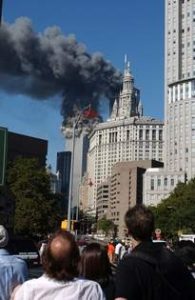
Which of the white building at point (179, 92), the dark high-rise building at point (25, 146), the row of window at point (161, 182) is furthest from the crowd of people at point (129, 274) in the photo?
the row of window at point (161, 182)

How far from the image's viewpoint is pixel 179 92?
190500 mm

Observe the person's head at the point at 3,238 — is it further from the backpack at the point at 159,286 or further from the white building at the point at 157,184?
A: the white building at the point at 157,184

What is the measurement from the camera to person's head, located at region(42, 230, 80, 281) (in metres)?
4.38

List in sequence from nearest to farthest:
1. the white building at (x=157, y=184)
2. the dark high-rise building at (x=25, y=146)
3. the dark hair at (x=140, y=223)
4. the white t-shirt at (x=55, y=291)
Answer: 1. the white t-shirt at (x=55, y=291)
2. the dark hair at (x=140, y=223)
3. the dark high-rise building at (x=25, y=146)
4. the white building at (x=157, y=184)

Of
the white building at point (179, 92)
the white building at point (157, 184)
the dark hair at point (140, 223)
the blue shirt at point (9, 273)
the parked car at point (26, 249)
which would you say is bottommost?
the parked car at point (26, 249)

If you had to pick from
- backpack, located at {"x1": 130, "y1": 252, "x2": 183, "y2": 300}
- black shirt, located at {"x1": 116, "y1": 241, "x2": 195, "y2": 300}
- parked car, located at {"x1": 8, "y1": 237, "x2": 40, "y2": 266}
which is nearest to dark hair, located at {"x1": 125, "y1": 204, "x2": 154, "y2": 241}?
black shirt, located at {"x1": 116, "y1": 241, "x2": 195, "y2": 300}

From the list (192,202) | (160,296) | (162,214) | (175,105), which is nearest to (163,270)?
(160,296)

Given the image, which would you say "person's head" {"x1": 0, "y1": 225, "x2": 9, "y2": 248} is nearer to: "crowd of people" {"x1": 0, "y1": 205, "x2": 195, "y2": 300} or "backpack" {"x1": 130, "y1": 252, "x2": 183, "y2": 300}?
"crowd of people" {"x1": 0, "y1": 205, "x2": 195, "y2": 300}

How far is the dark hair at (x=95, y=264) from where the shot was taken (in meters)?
5.48

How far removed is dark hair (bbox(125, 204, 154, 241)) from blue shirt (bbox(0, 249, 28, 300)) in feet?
5.17

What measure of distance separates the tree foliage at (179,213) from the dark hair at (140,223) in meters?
92.2

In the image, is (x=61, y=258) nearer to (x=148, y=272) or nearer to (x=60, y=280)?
(x=60, y=280)

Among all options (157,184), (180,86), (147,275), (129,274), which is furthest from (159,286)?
(180,86)

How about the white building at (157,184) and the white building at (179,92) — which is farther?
the white building at (157,184)
